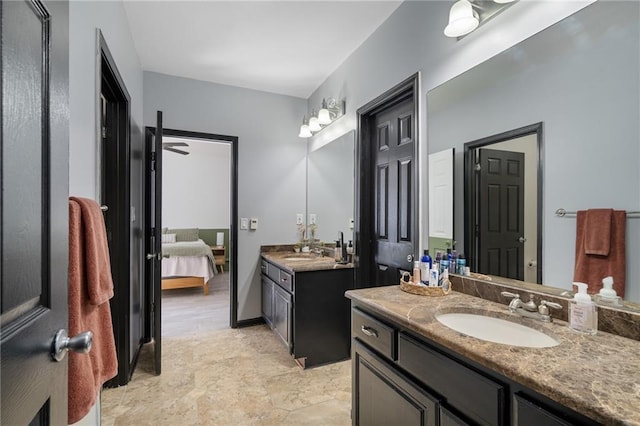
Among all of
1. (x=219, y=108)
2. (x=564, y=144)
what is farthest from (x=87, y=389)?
(x=219, y=108)

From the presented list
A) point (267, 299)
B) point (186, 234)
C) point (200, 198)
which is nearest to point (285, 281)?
point (267, 299)

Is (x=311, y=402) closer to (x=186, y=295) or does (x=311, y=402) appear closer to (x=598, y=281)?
(x=598, y=281)

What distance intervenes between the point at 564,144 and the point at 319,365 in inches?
88.8

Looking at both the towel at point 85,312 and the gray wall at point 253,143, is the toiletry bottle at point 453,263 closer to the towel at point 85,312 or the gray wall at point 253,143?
the towel at point 85,312

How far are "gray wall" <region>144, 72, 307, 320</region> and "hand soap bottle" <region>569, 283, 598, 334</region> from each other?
9.56 ft

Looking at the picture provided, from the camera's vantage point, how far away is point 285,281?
105 inches

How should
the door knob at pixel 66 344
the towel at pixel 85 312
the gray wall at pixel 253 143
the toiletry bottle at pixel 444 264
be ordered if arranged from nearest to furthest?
the door knob at pixel 66 344 → the towel at pixel 85 312 → the toiletry bottle at pixel 444 264 → the gray wall at pixel 253 143

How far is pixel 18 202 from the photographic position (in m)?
0.58

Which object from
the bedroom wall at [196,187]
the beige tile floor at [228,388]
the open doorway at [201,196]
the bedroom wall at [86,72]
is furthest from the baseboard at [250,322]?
the bedroom wall at [196,187]

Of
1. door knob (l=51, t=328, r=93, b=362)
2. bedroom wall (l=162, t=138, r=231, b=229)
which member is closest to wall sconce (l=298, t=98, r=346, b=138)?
door knob (l=51, t=328, r=93, b=362)

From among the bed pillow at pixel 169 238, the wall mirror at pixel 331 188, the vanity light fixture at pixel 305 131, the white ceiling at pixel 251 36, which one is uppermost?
the white ceiling at pixel 251 36

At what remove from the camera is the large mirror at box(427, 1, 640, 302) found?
99 centimetres

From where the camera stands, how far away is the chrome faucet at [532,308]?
1.13m

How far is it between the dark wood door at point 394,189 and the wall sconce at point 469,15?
598 mm
